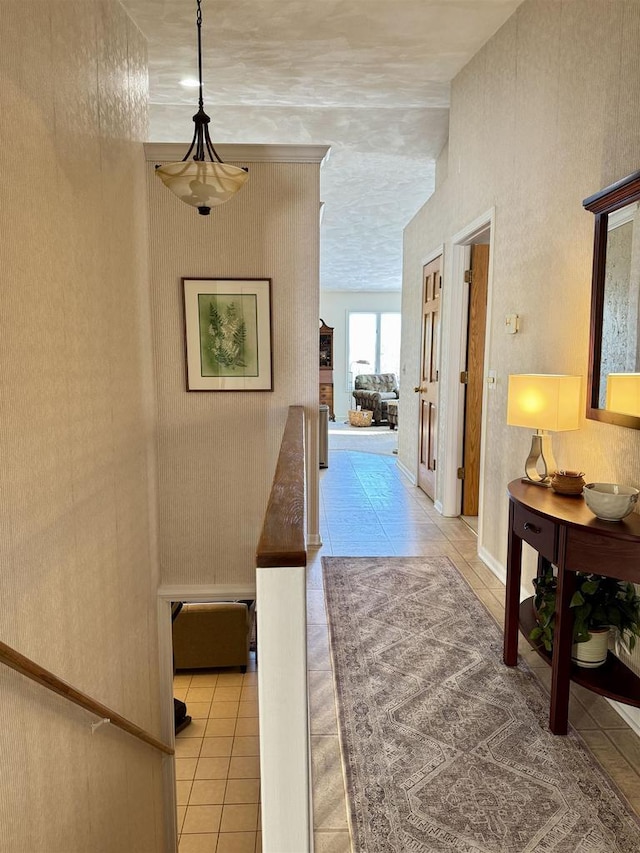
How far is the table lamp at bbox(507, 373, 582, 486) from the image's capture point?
2434 millimetres

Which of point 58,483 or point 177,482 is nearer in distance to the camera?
point 58,483

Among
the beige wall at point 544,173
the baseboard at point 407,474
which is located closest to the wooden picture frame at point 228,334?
the beige wall at point 544,173

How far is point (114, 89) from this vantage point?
9.18 ft

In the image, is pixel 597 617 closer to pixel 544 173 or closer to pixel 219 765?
pixel 544 173

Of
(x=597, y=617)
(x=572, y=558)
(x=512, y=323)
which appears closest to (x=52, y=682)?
(x=572, y=558)

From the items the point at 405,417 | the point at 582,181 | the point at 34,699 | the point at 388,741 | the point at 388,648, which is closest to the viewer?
the point at 34,699

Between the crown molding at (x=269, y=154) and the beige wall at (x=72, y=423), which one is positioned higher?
the crown molding at (x=269, y=154)

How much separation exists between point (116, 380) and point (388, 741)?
6.49 feet

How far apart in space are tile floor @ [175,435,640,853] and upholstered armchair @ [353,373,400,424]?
16.3ft

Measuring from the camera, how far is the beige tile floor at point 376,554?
1899 mm

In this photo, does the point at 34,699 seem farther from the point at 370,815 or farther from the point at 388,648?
the point at 388,648

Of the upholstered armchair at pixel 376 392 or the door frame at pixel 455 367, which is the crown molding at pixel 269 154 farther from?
the upholstered armchair at pixel 376 392

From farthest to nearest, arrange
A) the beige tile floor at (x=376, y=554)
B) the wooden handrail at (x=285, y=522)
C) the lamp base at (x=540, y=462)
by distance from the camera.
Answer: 1. the lamp base at (x=540, y=462)
2. the beige tile floor at (x=376, y=554)
3. the wooden handrail at (x=285, y=522)

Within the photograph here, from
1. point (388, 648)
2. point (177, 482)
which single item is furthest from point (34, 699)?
point (177, 482)
